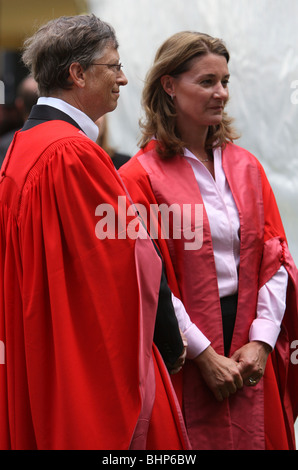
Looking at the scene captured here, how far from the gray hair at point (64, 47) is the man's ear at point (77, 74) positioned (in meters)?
0.01

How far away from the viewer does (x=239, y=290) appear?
2412mm

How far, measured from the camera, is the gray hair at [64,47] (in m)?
2.08

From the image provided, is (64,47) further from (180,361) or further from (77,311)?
(180,361)

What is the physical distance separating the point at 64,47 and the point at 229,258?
839mm

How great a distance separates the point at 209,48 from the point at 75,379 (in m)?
1.19

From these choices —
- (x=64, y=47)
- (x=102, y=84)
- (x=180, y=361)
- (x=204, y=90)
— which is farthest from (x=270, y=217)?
(x=64, y=47)

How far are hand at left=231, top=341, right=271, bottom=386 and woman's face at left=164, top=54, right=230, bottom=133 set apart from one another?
74cm

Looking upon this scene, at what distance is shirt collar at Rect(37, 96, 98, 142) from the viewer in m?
2.09

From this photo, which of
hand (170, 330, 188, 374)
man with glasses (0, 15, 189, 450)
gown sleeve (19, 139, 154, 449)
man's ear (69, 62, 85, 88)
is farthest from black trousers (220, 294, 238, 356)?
man's ear (69, 62, 85, 88)

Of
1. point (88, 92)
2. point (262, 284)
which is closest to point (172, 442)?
point (262, 284)

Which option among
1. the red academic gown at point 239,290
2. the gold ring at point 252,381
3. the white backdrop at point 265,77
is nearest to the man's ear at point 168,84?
the red academic gown at point 239,290
